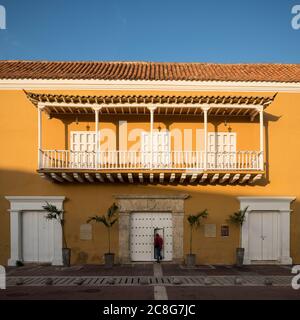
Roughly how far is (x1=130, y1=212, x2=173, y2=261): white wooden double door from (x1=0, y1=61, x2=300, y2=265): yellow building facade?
0.04 metres

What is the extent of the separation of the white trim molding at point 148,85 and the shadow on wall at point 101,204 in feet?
12.8

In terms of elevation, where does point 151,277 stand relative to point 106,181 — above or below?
below

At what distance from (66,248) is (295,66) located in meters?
14.5

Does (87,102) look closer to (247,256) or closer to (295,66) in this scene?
(247,256)

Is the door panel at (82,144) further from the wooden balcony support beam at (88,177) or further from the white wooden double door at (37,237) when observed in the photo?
the white wooden double door at (37,237)

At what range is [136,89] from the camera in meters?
19.2

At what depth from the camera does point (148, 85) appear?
19.2 m

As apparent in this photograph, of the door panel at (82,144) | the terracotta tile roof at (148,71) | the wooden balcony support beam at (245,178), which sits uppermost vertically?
the terracotta tile roof at (148,71)

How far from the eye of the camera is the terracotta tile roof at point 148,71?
63.2ft

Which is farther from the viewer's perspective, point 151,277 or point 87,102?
point 87,102

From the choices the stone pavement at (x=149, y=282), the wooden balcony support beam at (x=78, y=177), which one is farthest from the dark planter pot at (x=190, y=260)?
the wooden balcony support beam at (x=78, y=177)
